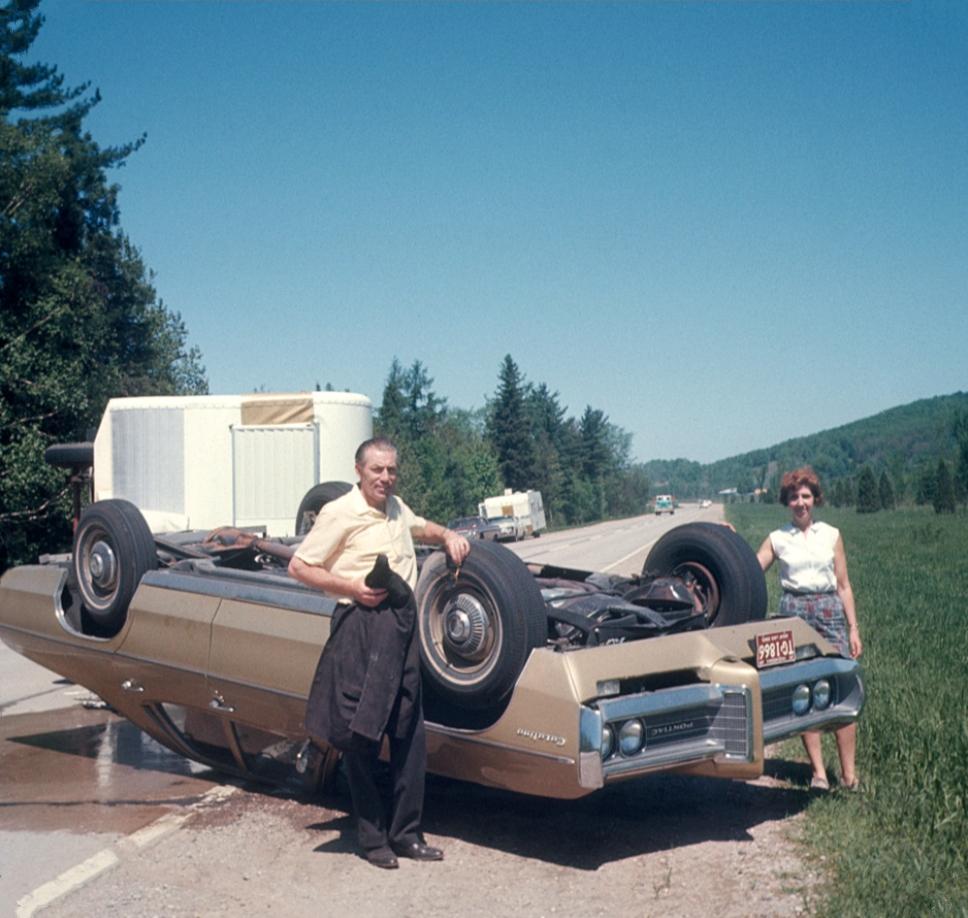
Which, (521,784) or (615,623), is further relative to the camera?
(615,623)

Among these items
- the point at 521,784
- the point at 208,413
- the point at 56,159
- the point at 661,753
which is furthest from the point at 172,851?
the point at 56,159

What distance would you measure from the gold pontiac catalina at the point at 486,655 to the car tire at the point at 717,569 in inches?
0.4

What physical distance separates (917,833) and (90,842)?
386cm

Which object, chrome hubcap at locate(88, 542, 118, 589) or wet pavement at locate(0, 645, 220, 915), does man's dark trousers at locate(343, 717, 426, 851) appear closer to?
wet pavement at locate(0, 645, 220, 915)

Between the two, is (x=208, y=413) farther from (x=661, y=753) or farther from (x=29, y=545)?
(x=29, y=545)

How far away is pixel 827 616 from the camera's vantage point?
623cm

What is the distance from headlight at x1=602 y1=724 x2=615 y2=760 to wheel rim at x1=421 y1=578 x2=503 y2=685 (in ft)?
1.92

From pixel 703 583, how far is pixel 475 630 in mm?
1759

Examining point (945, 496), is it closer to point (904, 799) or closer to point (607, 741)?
point (904, 799)

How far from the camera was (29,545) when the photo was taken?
76.7 feet

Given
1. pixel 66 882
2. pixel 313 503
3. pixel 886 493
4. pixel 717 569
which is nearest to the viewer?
pixel 66 882

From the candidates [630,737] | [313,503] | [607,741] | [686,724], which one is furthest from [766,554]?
[313,503]

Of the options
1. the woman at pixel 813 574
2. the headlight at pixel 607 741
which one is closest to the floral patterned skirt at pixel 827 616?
the woman at pixel 813 574

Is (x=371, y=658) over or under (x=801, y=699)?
over
